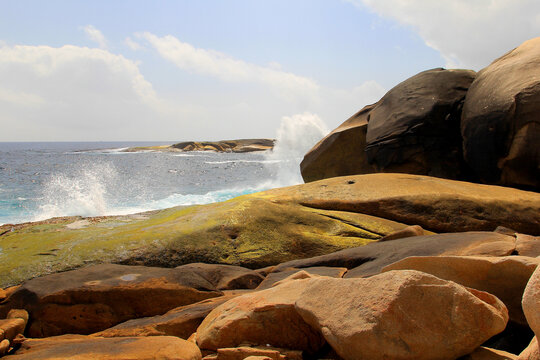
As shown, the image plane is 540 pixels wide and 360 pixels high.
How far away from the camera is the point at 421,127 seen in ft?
32.0

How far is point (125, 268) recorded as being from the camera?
199 inches

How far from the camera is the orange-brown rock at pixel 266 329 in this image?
3031 millimetres

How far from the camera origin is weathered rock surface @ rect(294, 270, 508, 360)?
7.72ft

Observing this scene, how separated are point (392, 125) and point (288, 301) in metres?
7.97

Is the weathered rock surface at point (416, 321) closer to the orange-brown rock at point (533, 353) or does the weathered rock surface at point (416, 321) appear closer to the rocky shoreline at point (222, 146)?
the orange-brown rock at point (533, 353)

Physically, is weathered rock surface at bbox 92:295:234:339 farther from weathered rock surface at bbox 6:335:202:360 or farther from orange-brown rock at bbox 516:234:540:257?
orange-brown rock at bbox 516:234:540:257

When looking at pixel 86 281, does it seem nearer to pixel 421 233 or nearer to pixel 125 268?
pixel 125 268

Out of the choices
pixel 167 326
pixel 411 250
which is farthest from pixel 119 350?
pixel 411 250

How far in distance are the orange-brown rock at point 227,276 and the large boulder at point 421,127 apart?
6.09 metres

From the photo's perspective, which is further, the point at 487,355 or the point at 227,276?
the point at 227,276

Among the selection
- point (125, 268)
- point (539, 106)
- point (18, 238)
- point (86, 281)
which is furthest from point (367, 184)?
point (18, 238)

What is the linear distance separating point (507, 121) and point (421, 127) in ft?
6.70

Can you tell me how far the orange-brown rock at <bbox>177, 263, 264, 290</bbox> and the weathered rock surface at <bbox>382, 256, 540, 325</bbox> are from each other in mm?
2395

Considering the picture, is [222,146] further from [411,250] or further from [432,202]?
[411,250]
